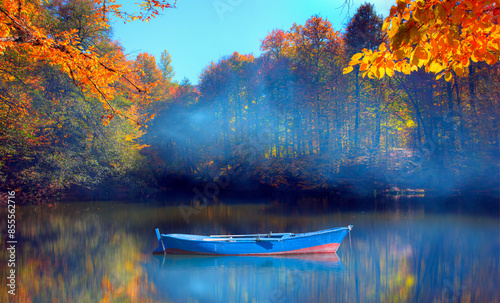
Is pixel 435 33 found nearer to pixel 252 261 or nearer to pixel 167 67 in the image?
pixel 252 261

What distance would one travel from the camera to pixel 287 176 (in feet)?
92.2

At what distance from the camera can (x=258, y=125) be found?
30.5 meters

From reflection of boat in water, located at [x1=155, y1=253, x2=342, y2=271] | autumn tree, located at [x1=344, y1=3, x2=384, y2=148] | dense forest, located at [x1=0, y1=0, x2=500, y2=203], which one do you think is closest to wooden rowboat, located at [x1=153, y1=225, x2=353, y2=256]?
reflection of boat in water, located at [x1=155, y1=253, x2=342, y2=271]

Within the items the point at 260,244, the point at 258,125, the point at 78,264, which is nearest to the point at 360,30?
the point at 258,125

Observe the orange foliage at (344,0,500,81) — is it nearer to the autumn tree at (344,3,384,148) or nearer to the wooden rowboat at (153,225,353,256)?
the wooden rowboat at (153,225,353,256)

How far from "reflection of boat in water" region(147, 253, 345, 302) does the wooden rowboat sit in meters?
0.19

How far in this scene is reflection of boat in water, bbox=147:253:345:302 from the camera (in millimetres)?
8273

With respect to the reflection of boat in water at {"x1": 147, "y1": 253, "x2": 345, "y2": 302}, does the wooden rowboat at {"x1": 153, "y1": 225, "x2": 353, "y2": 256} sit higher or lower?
higher

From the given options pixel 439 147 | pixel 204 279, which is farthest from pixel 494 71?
pixel 204 279

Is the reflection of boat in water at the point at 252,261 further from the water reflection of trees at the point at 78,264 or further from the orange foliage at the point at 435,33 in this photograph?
the orange foliage at the point at 435,33

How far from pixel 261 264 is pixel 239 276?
1.13m

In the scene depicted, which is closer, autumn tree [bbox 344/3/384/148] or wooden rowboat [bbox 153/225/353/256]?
wooden rowboat [bbox 153/225/353/256]

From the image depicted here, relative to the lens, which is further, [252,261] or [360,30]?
[360,30]

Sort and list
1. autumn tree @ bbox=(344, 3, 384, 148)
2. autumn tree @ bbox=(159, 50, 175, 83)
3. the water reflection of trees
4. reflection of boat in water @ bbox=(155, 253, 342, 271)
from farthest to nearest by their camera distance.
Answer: autumn tree @ bbox=(159, 50, 175, 83)
autumn tree @ bbox=(344, 3, 384, 148)
reflection of boat in water @ bbox=(155, 253, 342, 271)
the water reflection of trees
